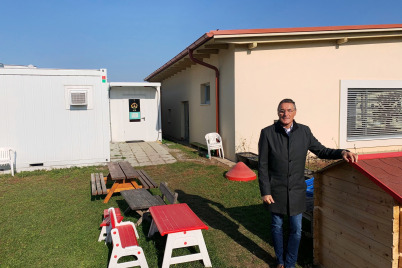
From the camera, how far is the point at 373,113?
10.3m

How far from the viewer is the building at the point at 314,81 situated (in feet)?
30.0

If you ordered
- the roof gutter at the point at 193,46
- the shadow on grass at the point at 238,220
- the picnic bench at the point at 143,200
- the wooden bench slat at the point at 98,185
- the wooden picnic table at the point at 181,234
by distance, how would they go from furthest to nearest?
the roof gutter at the point at 193,46 → the wooden bench slat at the point at 98,185 → the picnic bench at the point at 143,200 → the shadow on grass at the point at 238,220 → the wooden picnic table at the point at 181,234

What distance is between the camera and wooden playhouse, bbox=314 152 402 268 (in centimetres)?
256

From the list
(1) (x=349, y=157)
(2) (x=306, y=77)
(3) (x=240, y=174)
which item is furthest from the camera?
(2) (x=306, y=77)

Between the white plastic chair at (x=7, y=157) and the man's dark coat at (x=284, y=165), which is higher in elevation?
the man's dark coat at (x=284, y=165)

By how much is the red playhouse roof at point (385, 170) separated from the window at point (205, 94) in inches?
365

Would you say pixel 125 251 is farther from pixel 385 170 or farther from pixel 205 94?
pixel 205 94

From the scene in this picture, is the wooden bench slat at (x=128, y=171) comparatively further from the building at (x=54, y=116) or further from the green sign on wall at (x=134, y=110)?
the green sign on wall at (x=134, y=110)

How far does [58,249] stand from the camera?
13.4 ft

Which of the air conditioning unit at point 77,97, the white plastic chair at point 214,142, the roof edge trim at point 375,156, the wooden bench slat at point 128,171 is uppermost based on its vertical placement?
the air conditioning unit at point 77,97

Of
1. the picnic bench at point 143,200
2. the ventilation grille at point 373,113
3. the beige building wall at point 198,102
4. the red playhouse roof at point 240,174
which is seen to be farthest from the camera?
the ventilation grille at point 373,113

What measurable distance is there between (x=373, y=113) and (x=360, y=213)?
8.61 meters

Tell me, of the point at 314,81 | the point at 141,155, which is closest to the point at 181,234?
the point at 314,81

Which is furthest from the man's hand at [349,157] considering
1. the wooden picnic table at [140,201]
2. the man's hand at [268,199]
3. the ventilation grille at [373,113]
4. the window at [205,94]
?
the window at [205,94]
